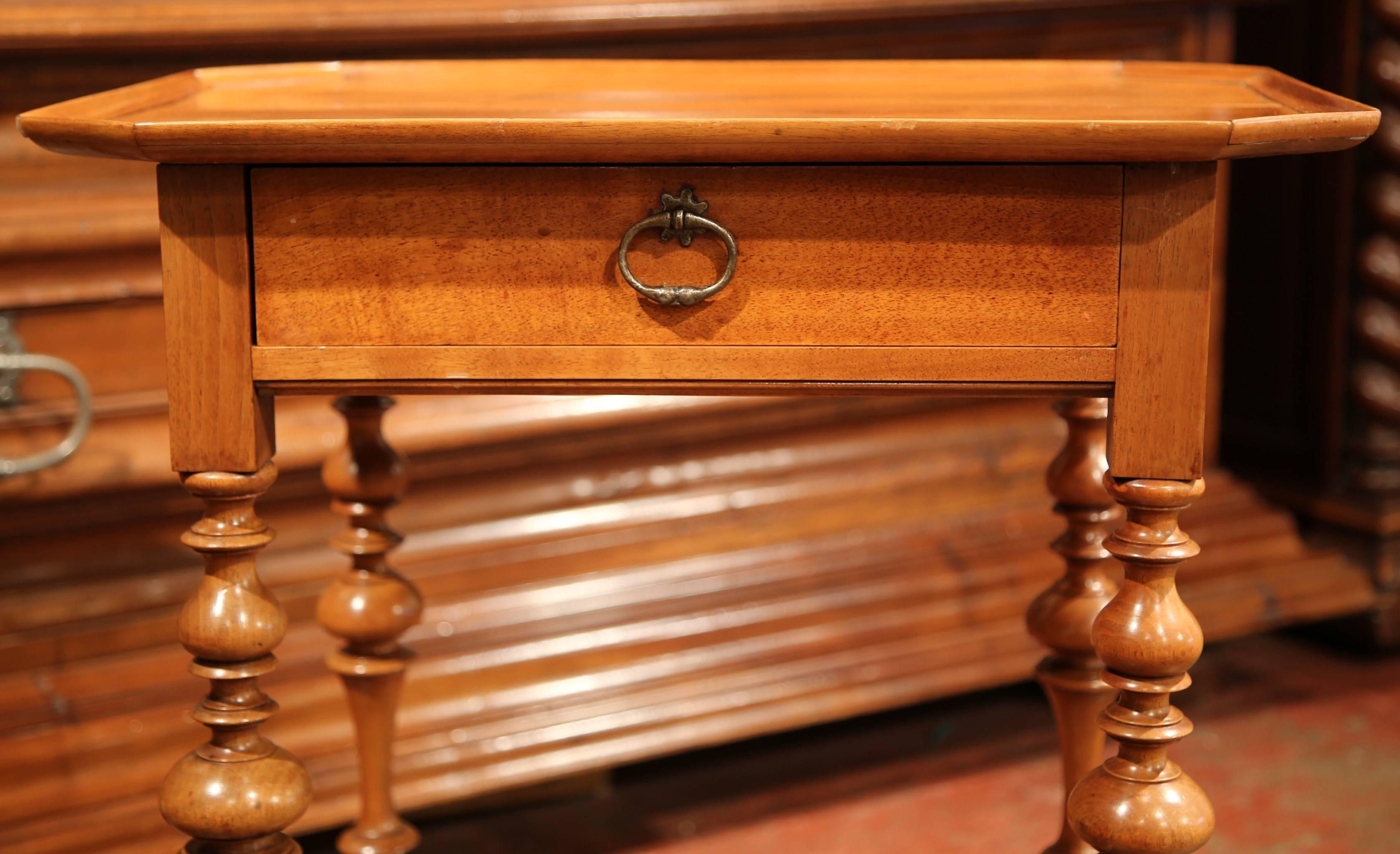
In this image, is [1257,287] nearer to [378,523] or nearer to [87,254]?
[378,523]

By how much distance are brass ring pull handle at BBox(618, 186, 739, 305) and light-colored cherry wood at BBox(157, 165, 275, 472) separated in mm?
248

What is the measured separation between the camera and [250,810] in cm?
91

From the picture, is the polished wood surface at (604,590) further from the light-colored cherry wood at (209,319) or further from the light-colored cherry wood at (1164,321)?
the light-colored cherry wood at (1164,321)

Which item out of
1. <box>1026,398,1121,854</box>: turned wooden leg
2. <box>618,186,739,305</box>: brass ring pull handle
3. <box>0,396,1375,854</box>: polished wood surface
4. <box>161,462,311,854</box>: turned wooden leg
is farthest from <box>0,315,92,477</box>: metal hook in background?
<box>1026,398,1121,854</box>: turned wooden leg

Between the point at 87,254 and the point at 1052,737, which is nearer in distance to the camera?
the point at 87,254

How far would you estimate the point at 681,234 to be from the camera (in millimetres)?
868

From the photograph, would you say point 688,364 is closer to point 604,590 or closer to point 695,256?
point 695,256

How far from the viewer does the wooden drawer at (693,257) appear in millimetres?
863

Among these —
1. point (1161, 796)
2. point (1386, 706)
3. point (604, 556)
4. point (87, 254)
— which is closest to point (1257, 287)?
point (1386, 706)

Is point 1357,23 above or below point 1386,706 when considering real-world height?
above

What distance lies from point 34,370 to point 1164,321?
1112mm

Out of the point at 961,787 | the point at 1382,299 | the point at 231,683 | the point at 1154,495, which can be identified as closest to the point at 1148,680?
the point at 1154,495

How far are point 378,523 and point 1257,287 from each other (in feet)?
4.80

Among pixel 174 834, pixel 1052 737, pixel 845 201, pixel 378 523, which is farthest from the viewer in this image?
pixel 1052 737
